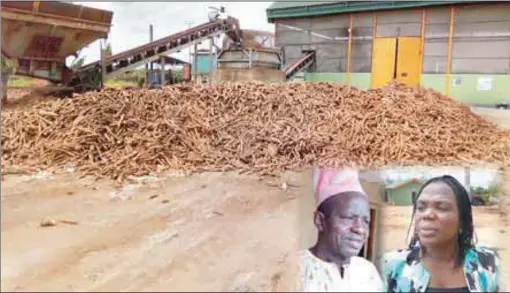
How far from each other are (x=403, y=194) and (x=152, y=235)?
105 cm

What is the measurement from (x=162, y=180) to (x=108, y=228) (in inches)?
42.1

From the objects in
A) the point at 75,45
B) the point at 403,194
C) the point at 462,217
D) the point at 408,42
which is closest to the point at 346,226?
the point at 403,194

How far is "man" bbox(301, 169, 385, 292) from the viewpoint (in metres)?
1.57

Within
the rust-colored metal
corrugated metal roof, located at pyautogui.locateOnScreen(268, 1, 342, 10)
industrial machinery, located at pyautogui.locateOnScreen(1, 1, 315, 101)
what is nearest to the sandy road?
industrial machinery, located at pyautogui.locateOnScreen(1, 1, 315, 101)

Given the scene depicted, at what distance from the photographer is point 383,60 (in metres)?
9.78

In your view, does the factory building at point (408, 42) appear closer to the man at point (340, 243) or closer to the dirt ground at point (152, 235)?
the dirt ground at point (152, 235)

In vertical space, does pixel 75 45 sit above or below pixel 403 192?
above

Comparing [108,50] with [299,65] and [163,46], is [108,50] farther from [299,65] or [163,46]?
[299,65]

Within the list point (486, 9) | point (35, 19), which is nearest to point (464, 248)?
point (35, 19)

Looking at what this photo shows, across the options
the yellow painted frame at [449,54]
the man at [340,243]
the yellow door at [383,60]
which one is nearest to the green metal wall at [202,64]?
the yellow door at [383,60]

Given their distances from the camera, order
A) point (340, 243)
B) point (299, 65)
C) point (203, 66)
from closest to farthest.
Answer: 1. point (340, 243)
2. point (299, 65)
3. point (203, 66)

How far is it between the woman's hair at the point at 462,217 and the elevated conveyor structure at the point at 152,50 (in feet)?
23.4

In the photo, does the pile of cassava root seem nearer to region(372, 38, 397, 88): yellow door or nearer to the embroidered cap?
the embroidered cap

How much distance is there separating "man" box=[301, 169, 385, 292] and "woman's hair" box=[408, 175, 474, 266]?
0.77 ft
